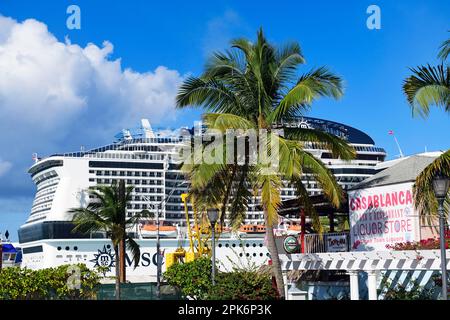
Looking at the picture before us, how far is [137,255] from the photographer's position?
33.9 meters

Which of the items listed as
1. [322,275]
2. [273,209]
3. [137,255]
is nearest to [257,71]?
[273,209]

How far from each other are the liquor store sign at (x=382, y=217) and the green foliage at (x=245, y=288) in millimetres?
7091

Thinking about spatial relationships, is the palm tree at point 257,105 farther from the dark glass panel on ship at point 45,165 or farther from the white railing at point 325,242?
the dark glass panel on ship at point 45,165

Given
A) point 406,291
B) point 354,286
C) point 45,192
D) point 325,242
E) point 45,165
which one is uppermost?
point 45,165

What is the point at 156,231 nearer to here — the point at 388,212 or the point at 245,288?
the point at 388,212

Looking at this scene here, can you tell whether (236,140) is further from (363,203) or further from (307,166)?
(363,203)

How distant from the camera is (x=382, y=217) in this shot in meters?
24.1

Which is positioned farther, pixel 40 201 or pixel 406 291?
pixel 40 201

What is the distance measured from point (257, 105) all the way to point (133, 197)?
55.8 metres

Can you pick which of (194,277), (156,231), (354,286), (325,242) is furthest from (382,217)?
(156,231)

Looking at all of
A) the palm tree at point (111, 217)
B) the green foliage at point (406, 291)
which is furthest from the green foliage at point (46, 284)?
the green foliage at point (406, 291)

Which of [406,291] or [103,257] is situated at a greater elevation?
[406,291]

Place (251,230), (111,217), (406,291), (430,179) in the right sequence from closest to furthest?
(430,179) → (406,291) → (111,217) → (251,230)

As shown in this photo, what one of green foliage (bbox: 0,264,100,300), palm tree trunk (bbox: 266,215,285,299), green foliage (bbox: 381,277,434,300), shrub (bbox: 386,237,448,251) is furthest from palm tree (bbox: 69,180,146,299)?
shrub (bbox: 386,237,448,251)
